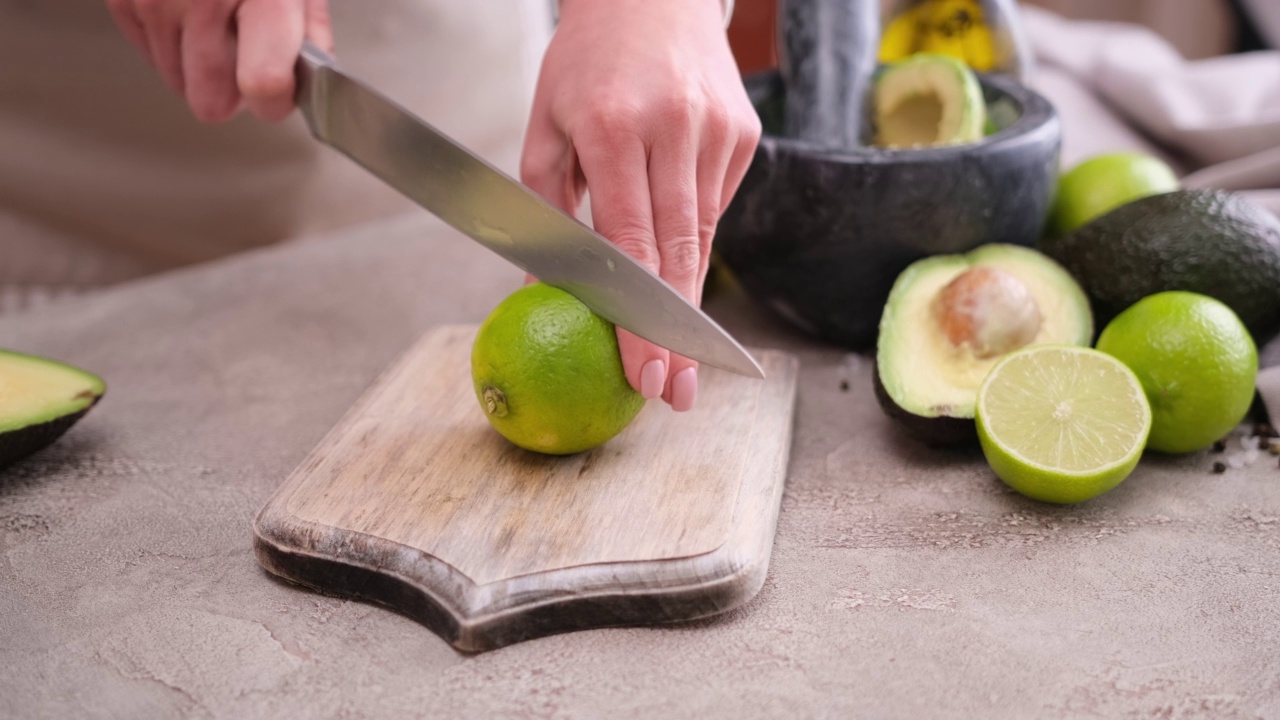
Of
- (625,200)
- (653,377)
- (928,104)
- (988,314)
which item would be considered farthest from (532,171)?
(928,104)

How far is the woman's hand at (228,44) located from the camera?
1017mm

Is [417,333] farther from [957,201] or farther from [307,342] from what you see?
[957,201]

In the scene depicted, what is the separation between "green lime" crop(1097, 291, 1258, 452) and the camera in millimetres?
962

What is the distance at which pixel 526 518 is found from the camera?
875mm

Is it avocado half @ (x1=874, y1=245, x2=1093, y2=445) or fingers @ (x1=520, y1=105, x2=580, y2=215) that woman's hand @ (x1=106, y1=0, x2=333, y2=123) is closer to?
fingers @ (x1=520, y1=105, x2=580, y2=215)

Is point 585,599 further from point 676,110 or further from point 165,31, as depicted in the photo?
point 165,31

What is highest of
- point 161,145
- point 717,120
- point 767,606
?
point 717,120

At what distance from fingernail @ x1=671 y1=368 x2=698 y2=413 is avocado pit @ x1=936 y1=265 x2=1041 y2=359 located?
0.31 metres

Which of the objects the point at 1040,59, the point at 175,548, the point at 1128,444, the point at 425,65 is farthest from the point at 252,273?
the point at 1040,59

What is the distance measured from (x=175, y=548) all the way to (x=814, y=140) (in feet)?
2.82

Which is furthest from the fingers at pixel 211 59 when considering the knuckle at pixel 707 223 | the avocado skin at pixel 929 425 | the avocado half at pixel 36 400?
the avocado skin at pixel 929 425

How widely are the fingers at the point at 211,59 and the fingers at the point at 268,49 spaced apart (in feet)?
0.14

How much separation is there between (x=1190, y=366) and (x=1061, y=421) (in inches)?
6.0

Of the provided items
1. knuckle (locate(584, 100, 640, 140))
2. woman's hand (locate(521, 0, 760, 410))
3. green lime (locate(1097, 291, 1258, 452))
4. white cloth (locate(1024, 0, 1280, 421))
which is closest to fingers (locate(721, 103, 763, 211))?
woman's hand (locate(521, 0, 760, 410))
